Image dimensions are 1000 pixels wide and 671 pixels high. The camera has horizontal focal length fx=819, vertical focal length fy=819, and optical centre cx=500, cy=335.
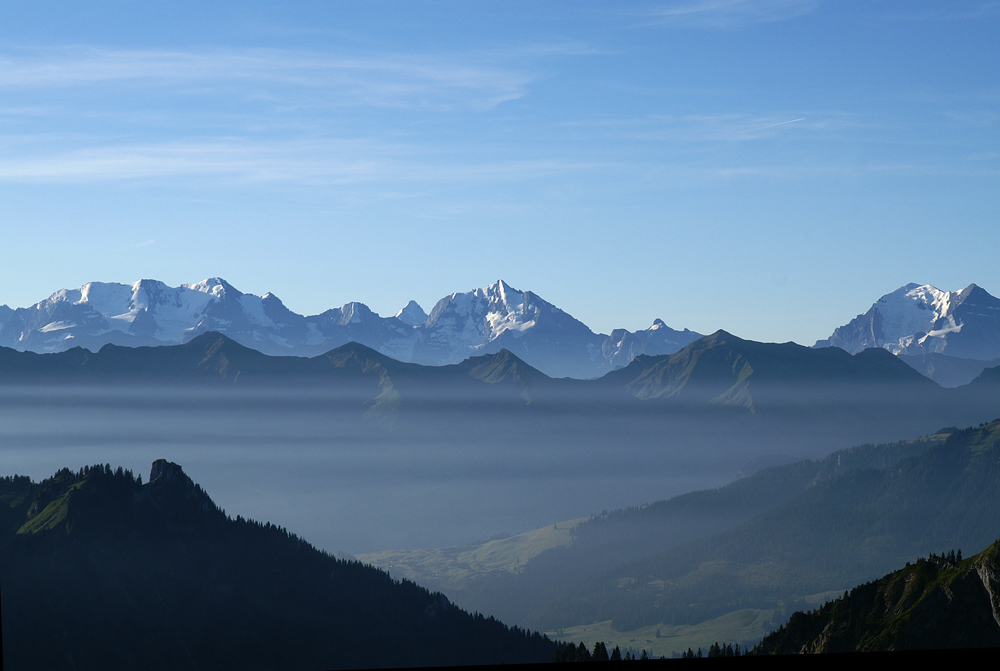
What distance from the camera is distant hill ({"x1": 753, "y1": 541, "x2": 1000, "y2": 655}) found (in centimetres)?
12575

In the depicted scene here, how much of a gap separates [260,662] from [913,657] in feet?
694

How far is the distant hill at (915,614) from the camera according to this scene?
413 ft

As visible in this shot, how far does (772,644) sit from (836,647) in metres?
23.4

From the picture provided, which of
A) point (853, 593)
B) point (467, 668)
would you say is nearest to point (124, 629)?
point (853, 593)

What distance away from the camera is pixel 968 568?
13462 cm

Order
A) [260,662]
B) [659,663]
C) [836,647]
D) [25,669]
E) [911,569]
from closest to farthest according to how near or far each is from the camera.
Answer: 1. [659,663]
2. [836,647]
3. [911,569]
4. [25,669]
5. [260,662]

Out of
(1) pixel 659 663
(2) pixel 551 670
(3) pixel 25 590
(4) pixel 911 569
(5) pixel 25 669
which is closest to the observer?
(1) pixel 659 663

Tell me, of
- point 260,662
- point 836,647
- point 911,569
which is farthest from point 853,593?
point 260,662

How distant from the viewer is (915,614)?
5192 inches

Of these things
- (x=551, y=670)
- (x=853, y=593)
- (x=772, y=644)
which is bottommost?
(x=772, y=644)

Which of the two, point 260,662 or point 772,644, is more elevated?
point 772,644

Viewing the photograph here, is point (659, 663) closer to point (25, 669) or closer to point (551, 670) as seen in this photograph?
point (551, 670)

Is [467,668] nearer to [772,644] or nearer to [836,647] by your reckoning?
[836,647]

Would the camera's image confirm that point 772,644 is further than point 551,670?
Yes
